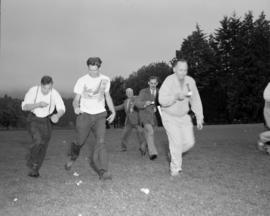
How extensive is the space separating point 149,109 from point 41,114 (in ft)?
12.3

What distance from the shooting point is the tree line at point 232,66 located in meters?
57.2

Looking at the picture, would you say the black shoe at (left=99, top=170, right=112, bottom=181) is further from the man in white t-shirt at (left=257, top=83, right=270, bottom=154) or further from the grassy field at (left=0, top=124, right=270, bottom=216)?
the man in white t-shirt at (left=257, top=83, right=270, bottom=154)

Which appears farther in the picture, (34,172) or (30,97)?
(34,172)

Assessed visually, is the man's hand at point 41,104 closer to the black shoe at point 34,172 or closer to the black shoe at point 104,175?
the black shoe at point 34,172

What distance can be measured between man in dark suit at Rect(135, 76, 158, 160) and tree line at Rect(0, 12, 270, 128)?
46592mm

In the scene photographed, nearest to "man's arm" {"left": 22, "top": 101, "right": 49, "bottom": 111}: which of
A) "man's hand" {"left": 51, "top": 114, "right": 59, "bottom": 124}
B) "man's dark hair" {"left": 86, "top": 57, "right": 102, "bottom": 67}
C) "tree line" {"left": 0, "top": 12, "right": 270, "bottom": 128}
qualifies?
"man's hand" {"left": 51, "top": 114, "right": 59, "bottom": 124}

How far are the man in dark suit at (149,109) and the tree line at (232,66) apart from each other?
46592mm

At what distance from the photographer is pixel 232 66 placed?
61188 millimetres

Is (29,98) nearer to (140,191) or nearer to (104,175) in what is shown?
(104,175)

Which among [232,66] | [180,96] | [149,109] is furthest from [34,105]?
[232,66]

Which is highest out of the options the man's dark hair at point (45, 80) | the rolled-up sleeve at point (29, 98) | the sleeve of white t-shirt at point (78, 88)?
the man's dark hair at point (45, 80)

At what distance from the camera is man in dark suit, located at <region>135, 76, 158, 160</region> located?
35.2 feet

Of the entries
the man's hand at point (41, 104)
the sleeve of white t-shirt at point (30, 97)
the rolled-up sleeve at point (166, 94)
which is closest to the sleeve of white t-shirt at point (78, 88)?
the man's hand at point (41, 104)

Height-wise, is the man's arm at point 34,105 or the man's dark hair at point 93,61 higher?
the man's dark hair at point 93,61
